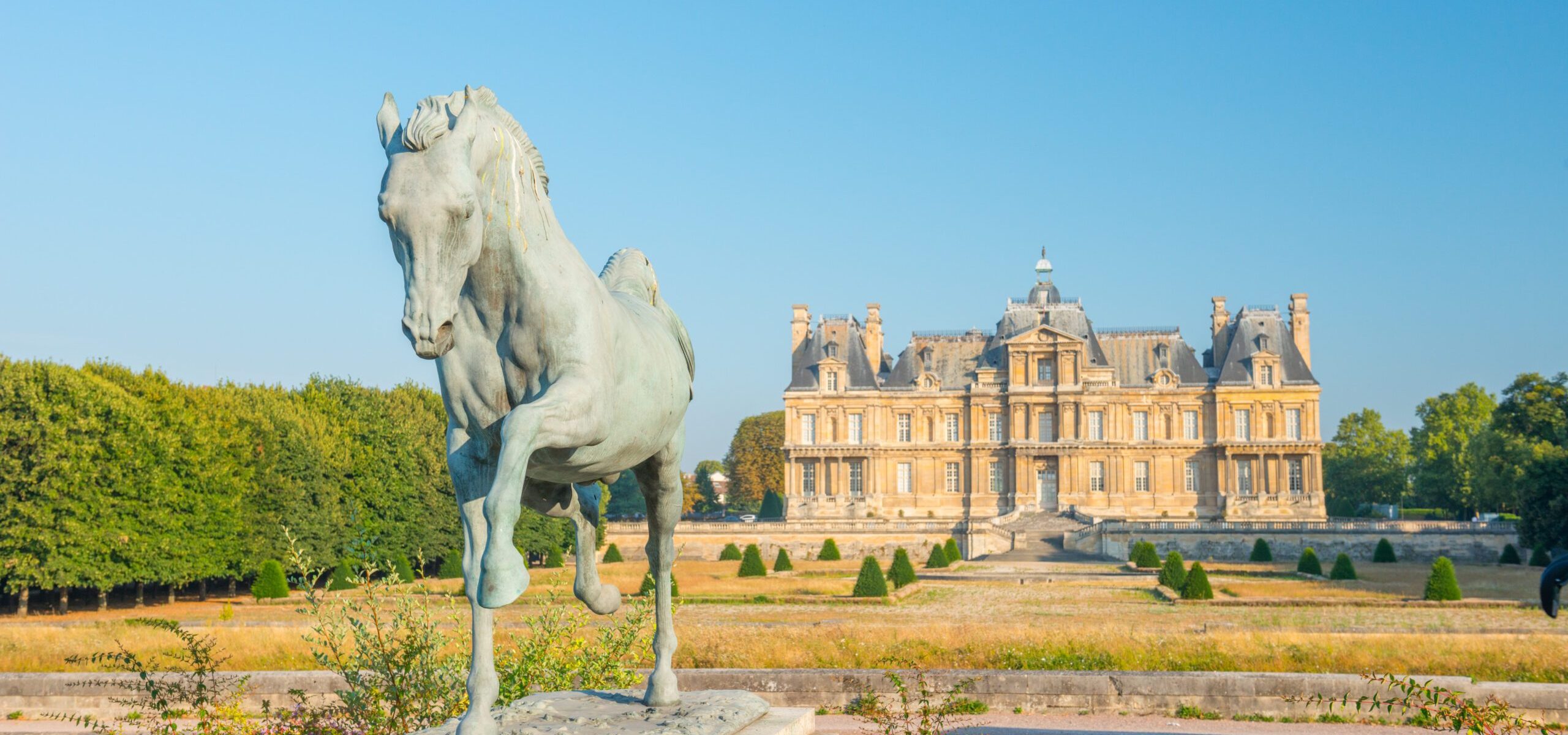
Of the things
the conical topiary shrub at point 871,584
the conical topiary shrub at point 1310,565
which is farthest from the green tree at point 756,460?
the conical topiary shrub at point 871,584

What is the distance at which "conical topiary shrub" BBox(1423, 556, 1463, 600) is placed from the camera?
2011cm

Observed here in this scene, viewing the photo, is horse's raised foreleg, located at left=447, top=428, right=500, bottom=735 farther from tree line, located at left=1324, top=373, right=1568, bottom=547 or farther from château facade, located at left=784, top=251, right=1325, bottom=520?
château facade, located at left=784, top=251, right=1325, bottom=520

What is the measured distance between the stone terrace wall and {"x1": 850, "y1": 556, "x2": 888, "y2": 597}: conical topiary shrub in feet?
49.9

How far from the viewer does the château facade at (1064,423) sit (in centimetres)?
4766

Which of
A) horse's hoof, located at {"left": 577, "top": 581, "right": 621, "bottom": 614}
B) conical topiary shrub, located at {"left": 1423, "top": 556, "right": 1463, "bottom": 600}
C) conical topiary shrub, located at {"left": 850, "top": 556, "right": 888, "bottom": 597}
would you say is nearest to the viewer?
horse's hoof, located at {"left": 577, "top": 581, "right": 621, "bottom": 614}

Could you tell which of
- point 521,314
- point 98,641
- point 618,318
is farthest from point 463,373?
point 98,641

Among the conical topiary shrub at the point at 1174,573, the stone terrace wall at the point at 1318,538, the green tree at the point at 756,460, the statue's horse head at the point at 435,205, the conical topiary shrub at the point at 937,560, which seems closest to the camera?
the statue's horse head at the point at 435,205

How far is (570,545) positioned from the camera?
105 feet

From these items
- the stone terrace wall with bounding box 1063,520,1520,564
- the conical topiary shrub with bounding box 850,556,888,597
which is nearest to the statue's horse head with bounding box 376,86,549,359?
the conical topiary shrub with bounding box 850,556,888,597

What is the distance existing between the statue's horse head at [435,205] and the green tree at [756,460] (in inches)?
2475

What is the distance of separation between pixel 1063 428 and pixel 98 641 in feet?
133

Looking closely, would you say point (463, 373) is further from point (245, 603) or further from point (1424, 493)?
point (1424, 493)

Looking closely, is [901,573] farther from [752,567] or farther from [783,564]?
[783,564]

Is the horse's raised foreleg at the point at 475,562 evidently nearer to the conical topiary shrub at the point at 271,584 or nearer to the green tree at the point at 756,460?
the conical topiary shrub at the point at 271,584
